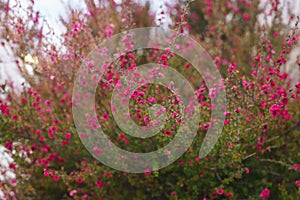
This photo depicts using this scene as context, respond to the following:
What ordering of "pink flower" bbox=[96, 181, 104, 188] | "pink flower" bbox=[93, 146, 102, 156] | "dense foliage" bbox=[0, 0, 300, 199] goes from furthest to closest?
"pink flower" bbox=[96, 181, 104, 188] < "pink flower" bbox=[93, 146, 102, 156] < "dense foliage" bbox=[0, 0, 300, 199]

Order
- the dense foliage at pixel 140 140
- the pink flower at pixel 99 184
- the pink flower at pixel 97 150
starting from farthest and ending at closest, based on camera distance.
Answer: the pink flower at pixel 99 184 → the pink flower at pixel 97 150 → the dense foliage at pixel 140 140

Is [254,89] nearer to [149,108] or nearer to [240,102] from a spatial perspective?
[240,102]

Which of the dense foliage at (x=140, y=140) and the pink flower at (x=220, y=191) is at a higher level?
the dense foliage at (x=140, y=140)

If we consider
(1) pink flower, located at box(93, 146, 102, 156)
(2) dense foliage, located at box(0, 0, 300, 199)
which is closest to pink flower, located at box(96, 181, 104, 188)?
(2) dense foliage, located at box(0, 0, 300, 199)

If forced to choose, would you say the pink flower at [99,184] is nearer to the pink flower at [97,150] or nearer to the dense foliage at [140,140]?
the dense foliage at [140,140]

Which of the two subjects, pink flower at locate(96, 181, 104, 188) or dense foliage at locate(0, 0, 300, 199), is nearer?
dense foliage at locate(0, 0, 300, 199)

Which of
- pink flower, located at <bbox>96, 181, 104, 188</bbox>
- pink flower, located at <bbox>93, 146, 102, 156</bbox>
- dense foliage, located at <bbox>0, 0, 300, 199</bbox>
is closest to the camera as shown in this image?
dense foliage, located at <bbox>0, 0, 300, 199</bbox>

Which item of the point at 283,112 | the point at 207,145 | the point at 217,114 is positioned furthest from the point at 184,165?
the point at 283,112

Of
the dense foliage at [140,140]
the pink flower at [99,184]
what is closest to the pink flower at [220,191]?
the dense foliage at [140,140]

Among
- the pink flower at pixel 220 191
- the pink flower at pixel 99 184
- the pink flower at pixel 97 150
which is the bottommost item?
the pink flower at pixel 220 191

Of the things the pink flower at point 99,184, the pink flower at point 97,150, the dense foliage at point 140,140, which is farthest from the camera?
the pink flower at point 99,184

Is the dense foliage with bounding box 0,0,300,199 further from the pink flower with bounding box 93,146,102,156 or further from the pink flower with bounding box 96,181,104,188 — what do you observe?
the pink flower with bounding box 93,146,102,156

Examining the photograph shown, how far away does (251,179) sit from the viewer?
9.89 ft

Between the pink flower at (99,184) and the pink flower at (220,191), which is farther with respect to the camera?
the pink flower at (99,184)
